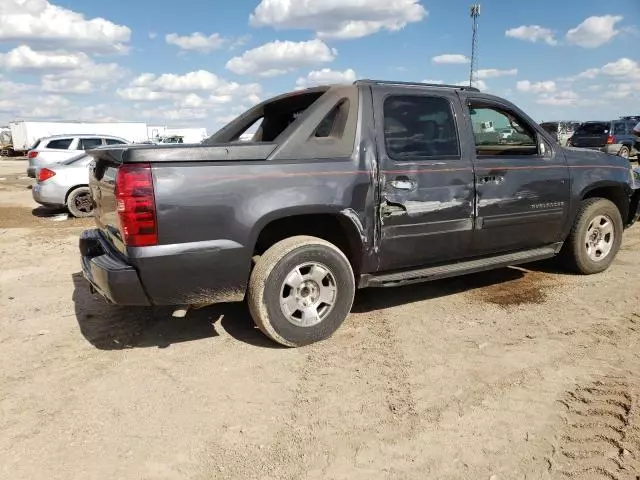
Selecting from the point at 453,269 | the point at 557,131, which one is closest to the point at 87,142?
the point at 453,269

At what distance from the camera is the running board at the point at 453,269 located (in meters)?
Answer: 4.01

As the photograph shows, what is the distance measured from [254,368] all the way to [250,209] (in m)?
1.07

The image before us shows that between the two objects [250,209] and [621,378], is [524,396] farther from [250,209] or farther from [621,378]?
[250,209]

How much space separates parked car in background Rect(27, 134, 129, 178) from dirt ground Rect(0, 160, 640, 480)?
394 inches

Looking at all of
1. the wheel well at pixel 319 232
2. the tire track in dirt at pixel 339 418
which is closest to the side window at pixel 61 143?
the wheel well at pixel 319 232

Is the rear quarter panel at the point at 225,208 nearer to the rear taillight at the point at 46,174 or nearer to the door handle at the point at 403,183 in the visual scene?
the door handle at the point at 403,183

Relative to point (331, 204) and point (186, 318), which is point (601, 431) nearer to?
point (331, 204)

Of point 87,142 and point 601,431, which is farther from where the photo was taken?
point 87,142

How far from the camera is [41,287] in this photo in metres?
5.47

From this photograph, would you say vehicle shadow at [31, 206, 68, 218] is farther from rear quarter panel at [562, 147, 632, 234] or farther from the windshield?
the windshield

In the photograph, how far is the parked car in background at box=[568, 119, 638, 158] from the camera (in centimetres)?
1953

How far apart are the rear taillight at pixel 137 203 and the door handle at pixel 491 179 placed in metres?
2.64

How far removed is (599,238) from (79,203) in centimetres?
944

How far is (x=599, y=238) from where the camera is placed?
17.8ft
